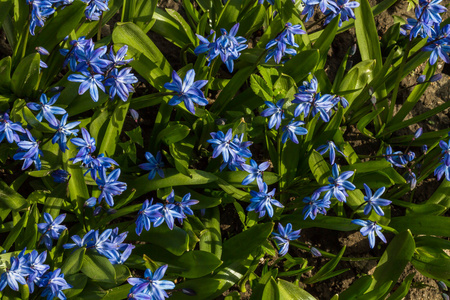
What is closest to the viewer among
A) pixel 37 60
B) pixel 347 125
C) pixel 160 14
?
pixel 37 60

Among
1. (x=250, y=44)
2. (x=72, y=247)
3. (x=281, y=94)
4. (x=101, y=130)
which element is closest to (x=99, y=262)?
(x=72, y=247)

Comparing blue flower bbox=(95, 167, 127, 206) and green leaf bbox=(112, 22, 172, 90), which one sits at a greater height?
green leaf bbox=(112, 22, 172, 90)

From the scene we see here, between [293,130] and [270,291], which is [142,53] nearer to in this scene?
[293,130]

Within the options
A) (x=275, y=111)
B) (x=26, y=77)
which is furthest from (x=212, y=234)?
(x=26, y=77)

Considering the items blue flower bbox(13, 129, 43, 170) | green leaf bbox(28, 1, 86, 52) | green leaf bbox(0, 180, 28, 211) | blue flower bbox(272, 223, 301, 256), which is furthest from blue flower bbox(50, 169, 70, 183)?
blue flower bbox(272, 223, 301, 256)

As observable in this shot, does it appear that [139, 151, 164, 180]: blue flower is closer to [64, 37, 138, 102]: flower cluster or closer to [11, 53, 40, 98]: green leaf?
[64, 37, 138, 102]: flower cluster

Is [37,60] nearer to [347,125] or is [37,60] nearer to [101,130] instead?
[101,130]
